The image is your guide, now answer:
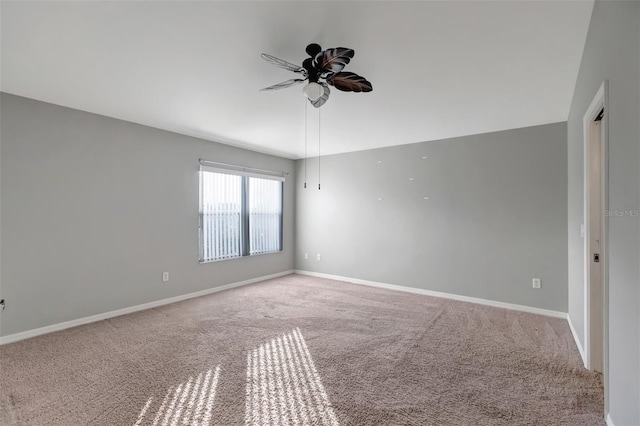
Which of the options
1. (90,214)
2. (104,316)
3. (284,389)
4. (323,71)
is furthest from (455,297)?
(90,214)

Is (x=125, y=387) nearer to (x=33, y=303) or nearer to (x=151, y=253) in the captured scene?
(x=33, y=303)

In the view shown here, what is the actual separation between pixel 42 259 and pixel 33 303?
1.48 feet

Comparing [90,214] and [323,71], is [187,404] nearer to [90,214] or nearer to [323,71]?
[323,71]

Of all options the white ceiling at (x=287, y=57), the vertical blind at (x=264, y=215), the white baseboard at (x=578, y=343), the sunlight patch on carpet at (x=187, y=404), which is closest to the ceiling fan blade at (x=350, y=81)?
the white ceiling at (x=287, y=57)

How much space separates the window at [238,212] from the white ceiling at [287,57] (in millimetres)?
1284

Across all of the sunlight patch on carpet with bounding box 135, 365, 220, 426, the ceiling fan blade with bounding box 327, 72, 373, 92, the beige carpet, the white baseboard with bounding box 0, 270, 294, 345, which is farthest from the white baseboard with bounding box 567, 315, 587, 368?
the white baseboard with bounding box 0, 270, 294, 345

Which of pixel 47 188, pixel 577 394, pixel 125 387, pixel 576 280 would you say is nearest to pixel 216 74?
pixel 47 188

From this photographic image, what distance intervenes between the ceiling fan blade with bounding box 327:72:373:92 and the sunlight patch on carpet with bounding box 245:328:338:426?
7.40 ft

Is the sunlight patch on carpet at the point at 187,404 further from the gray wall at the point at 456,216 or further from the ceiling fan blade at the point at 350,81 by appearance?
the gray wall at the point at 456,216

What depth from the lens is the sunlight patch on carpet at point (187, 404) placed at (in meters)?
1.83

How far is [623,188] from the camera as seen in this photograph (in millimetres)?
1414

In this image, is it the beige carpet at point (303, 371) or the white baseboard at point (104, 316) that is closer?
the beige carpet at point (303, 371)

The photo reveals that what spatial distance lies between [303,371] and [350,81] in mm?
2290

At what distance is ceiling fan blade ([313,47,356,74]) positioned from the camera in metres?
1.90
